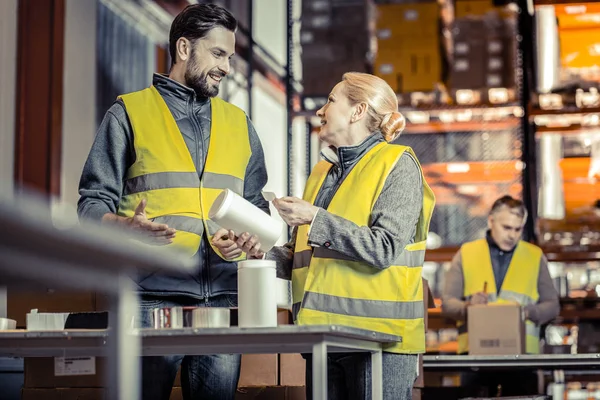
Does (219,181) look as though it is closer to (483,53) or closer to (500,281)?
(500,281)

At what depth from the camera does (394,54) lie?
734 cm

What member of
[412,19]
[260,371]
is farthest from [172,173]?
[412,19]

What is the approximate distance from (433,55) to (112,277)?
655cm

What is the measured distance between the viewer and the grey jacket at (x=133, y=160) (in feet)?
9.18

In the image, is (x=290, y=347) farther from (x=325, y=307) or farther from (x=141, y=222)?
(x=141, y=222)

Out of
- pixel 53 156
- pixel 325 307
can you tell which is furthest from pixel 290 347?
pixel 53 156

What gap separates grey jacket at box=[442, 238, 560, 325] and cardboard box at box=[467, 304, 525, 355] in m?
0.68

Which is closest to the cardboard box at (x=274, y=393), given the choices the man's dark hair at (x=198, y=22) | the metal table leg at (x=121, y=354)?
the man's dark hair at (x=198, y=22)

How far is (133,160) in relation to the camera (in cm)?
297

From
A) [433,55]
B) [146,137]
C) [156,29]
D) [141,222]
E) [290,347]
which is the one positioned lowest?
[290,347]

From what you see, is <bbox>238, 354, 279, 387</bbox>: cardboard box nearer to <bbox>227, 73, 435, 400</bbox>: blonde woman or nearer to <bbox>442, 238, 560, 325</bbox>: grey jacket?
<bbox>227, 73, 435, 400</bbox>: blonde woman

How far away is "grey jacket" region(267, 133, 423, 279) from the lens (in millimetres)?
2662

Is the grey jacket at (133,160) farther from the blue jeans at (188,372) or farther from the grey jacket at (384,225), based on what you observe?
the grey jacket at (384,225)

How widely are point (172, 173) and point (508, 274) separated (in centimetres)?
354
